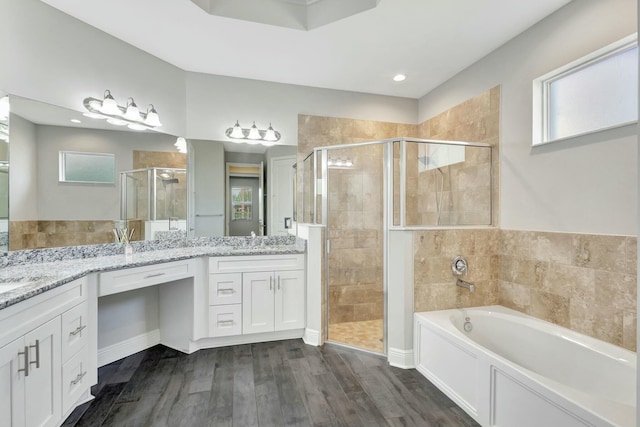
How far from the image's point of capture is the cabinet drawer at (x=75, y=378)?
1.59 metres

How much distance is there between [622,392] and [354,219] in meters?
2.07

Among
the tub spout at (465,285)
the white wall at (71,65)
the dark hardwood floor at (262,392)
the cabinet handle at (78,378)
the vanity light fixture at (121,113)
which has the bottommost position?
the dark hardwood floor at (262,392)

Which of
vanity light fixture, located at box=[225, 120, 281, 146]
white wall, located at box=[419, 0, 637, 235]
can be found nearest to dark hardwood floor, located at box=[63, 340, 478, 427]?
white wall, located at box=[419, 0, 637, 235]

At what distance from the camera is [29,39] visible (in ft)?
6.39

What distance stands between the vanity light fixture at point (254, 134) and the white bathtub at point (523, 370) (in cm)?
226

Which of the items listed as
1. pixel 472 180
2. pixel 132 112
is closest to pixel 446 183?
pixel 472 180

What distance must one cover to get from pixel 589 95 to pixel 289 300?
2.81 meters

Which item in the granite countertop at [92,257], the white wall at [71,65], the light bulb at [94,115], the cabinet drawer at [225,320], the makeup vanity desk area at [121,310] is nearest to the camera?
the makeup vanity desk area at [121,310]

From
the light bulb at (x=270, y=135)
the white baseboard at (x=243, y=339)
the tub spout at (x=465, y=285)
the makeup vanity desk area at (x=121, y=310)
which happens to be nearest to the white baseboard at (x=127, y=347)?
the makeup vanity desk area at (x=121, y=310)

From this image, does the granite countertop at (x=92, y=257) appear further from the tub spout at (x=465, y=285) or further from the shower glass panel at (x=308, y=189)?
the tub spout at (x=465, y=285)

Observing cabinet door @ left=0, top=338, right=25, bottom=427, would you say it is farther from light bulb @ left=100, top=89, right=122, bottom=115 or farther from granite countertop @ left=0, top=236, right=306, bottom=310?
light bulb @ left=100, top=89, right=122, bottom=115

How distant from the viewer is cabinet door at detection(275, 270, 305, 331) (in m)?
2.75

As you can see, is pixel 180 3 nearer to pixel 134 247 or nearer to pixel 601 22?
pixel 134 247

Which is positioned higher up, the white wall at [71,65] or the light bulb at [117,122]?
the white wall at [71,65]
